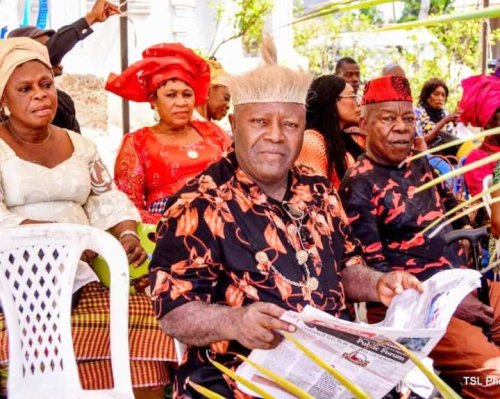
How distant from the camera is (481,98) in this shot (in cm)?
409

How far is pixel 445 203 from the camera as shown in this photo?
11.7 feet

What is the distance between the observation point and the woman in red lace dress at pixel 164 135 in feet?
13.7

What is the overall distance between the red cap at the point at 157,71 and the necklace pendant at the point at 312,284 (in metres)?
2.23

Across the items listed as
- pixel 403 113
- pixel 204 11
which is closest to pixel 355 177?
pixel 403 113

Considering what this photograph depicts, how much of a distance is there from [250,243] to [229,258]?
0.08 metres

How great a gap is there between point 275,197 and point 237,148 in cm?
19

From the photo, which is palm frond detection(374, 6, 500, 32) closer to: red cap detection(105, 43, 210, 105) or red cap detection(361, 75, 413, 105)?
red cap detection(361, 75, 413, 105)

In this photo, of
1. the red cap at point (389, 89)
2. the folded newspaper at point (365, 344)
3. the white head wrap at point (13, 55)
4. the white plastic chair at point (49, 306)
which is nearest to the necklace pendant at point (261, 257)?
the folded newspaper at point (365, 344)

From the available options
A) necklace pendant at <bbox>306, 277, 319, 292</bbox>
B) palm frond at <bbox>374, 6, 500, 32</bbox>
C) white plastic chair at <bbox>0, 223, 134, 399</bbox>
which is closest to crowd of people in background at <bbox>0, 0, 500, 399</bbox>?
necklace pendant at <bbox>306, 277, 319, 292</bbox>

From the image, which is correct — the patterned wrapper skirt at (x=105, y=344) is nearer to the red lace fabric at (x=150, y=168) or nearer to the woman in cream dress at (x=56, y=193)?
the woman in cream dress at (x=56, y=193)

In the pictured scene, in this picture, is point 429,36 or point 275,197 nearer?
point 275,197

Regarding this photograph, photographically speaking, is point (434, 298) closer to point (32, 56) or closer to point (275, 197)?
point (275, 197)

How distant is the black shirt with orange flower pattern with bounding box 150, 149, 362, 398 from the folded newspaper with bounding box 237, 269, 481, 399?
0.65 feet

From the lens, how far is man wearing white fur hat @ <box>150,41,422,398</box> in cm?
222
